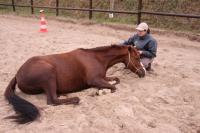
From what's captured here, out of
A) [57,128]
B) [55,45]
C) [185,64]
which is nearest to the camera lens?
[57,128]

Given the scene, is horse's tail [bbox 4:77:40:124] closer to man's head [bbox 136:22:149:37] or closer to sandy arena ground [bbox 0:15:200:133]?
sandy arena ground [bbox 0:15:200:133]

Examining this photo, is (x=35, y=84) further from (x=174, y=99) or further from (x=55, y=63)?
(x=174, y=99)

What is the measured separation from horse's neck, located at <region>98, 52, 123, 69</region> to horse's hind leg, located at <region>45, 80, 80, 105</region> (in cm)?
116

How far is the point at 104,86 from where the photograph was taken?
233 inches

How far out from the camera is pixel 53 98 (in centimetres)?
538

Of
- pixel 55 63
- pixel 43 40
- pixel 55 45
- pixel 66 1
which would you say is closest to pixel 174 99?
pixel 55 63

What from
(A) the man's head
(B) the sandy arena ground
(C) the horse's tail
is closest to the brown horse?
(C) the horse's tail

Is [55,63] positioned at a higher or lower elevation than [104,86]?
higher

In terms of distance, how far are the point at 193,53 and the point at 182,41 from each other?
5.88ft

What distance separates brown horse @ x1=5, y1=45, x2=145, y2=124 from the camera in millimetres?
5355

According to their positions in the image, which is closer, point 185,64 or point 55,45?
point 185,64

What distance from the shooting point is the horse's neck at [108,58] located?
20.7 ft

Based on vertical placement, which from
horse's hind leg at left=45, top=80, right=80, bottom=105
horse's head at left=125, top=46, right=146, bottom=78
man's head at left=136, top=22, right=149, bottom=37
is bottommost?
horse's hind leg at left=45, top=80, right=80, bottom=105

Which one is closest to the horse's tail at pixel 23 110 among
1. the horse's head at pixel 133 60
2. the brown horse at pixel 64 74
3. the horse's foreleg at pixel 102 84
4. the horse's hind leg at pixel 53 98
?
the brown horse at pixel 64 74
